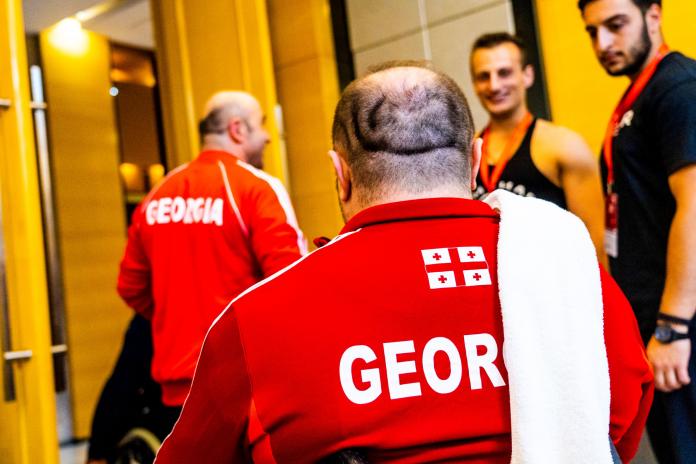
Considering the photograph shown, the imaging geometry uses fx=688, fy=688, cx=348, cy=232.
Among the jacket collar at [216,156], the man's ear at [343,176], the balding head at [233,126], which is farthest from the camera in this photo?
the balding head at [233,126]

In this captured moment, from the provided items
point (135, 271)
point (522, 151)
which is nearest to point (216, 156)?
point (135, 271)

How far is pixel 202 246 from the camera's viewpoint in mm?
2414

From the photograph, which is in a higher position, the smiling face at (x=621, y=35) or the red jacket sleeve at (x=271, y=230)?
the smiling face at (x=621, y=35)

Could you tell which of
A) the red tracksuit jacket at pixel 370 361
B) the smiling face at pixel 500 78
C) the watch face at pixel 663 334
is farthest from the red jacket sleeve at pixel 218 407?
the smiling face at pixel 500 78

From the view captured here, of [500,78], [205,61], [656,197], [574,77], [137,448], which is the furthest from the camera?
[205,61]

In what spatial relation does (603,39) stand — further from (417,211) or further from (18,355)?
(18,355)

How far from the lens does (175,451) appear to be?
3.21ft

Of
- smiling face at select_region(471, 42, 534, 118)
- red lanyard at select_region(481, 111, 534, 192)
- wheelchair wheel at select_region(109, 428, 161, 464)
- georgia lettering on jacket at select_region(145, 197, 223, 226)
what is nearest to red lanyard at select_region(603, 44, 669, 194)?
red lanyard at select_region(481, 111, 534, 192)

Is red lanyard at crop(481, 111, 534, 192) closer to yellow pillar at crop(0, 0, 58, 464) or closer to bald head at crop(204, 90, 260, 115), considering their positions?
bald head at crop(204, 90, 260, 115)

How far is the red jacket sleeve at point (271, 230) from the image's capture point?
2387 mm

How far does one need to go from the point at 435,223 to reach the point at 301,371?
28 cm

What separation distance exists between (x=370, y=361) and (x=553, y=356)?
239 millimetres

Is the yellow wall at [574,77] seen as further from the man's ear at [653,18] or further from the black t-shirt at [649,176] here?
the black t-shirt at [649,176]

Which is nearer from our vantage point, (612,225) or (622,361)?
(622,361)
